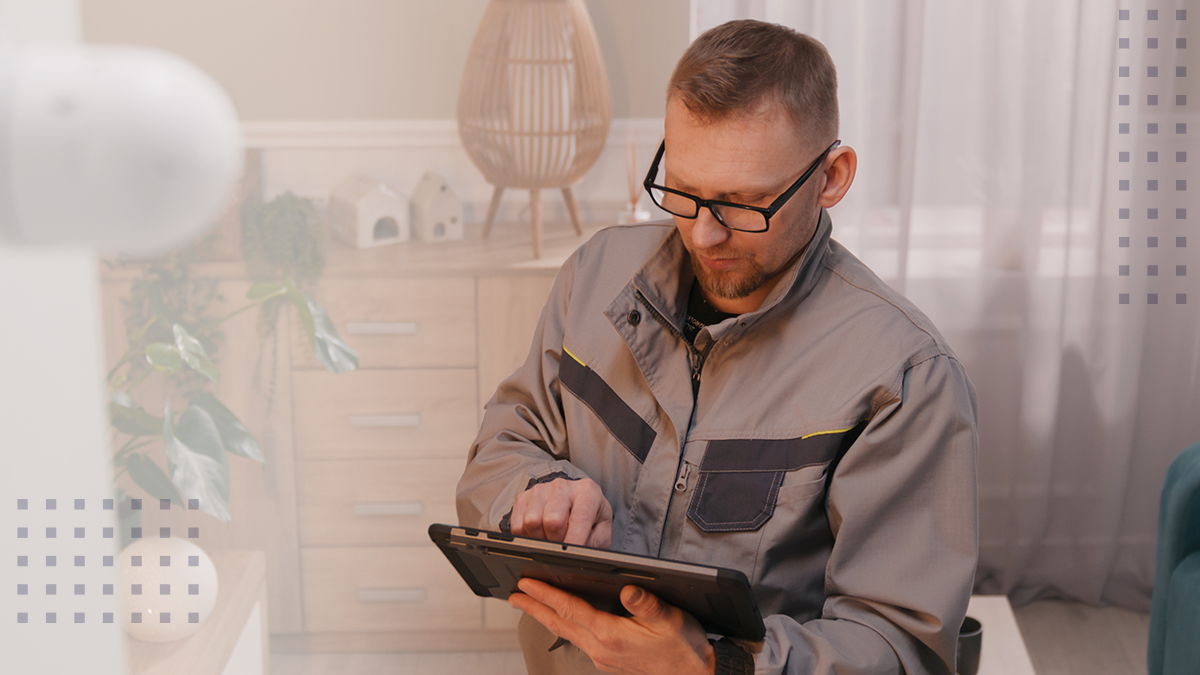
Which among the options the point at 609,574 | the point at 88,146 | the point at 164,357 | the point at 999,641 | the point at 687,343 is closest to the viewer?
the point at 609,574

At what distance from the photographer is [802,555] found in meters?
1.08

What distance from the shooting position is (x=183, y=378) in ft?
6.09

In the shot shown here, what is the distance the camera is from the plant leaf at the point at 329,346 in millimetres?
1918

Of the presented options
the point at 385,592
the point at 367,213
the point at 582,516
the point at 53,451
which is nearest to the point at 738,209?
the point at 582,516

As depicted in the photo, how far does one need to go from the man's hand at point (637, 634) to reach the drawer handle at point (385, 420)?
100 centimetres

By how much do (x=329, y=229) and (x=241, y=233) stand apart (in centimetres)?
17

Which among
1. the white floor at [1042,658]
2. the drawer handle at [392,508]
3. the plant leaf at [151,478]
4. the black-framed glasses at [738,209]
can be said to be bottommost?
the white floor at [1042,658]

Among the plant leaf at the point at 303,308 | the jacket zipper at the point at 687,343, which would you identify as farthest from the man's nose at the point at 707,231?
the plant leaf at the point at 303,308

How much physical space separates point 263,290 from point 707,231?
117 cm

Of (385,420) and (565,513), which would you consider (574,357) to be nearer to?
(565,513)

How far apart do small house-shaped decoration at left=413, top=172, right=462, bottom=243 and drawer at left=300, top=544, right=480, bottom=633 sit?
0.70 m

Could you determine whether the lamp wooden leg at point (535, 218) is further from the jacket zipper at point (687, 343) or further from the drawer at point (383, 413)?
the jacket zipper at point (687, 343)

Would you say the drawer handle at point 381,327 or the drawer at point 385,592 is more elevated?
the drawer handle at point 381,327

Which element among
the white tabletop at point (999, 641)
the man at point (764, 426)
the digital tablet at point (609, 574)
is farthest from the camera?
the white tabletop at point (999, 641)
